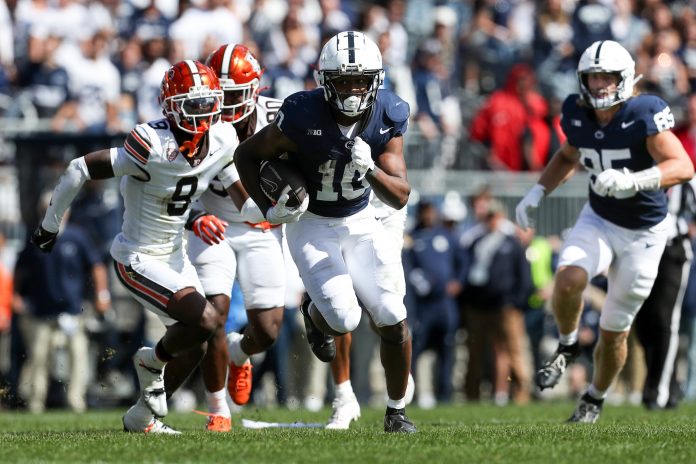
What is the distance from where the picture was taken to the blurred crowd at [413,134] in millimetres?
11969

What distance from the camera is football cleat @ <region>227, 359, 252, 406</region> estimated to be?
8.11 meters

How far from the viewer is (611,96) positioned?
7805 mm

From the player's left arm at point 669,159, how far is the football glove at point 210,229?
2540 mm

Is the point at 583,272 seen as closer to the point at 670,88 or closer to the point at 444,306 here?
the point at 444,306

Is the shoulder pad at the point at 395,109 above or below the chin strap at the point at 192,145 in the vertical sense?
above

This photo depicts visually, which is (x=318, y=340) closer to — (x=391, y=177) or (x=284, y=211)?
Result: (x=284, y=211)

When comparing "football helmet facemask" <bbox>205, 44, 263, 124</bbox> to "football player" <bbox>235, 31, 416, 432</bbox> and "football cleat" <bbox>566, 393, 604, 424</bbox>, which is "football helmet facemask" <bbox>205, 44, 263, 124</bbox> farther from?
"football cleat" <bbox>566, 393, 604, 424</bbox>

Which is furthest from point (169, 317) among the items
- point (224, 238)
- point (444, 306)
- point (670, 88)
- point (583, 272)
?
point (670, 88)

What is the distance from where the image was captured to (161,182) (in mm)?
7078

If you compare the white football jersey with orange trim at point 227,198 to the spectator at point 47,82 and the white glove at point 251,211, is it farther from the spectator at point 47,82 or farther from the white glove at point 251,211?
the spectator at point 47,82

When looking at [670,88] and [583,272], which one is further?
[670,88]

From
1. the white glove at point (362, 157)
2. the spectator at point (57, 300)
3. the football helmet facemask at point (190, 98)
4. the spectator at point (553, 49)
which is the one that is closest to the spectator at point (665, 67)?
the spectator at point (553, 49)

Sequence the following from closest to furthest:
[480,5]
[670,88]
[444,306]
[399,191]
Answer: [399,191], [444,306], [670,88], [480,5]

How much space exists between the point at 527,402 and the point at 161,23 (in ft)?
19.2
